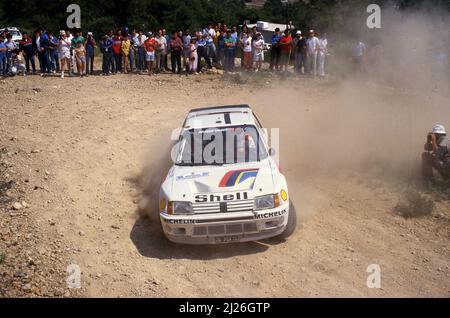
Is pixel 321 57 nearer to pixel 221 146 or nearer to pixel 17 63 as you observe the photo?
pixel 221 146

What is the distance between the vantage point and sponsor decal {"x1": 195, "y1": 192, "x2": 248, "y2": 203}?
6.63 metres

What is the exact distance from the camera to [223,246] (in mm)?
7148

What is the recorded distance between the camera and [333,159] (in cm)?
1063

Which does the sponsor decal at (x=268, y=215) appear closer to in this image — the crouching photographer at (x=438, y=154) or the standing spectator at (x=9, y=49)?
the crouching photographer at (x=438, y=154)

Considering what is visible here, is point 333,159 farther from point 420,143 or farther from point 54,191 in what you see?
point 54,191

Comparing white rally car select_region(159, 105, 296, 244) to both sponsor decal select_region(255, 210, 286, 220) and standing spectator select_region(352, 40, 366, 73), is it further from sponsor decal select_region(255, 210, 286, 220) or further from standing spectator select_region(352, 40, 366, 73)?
standing spectator select_region(352, 40, 366, 73)

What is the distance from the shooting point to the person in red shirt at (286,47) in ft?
57.3

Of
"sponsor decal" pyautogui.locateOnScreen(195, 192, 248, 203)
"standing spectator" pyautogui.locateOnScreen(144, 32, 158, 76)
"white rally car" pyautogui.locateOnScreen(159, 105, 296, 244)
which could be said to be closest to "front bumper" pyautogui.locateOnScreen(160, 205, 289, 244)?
"white rally car" pyautogui.locateOnScreen(159, 105, 296, 244)

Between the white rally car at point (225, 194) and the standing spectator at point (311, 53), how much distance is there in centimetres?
1030

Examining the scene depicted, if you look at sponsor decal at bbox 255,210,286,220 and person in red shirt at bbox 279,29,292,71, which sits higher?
person in red shirt at bbox 279,29,292,71

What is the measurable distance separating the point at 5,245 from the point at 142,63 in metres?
11.4

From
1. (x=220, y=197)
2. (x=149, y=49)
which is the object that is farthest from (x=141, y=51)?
(x=220, y=197)

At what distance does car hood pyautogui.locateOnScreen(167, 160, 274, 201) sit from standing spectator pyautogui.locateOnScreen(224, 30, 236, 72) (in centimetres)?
1100
